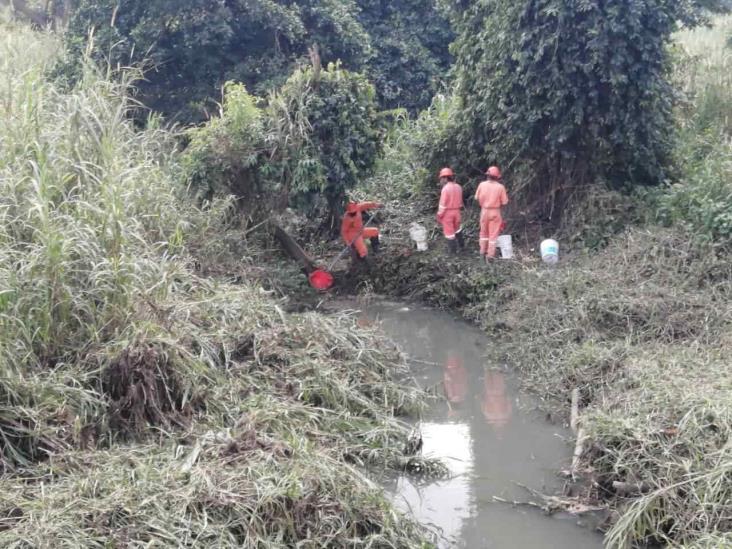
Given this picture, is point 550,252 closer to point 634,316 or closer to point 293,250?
point 634,316

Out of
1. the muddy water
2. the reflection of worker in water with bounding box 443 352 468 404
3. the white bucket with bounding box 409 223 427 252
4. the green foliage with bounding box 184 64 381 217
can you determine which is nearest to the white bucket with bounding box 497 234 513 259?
the white bucket with bounding box 409 223 427 252

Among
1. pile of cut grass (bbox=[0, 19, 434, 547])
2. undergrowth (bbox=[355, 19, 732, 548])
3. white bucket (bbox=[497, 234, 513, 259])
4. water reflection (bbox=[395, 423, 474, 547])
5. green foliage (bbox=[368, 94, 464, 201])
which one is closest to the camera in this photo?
pile of cut grass (bbox=[0, 19, 434, 547])

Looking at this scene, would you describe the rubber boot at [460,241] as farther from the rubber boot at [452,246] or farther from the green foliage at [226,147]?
the green foliage at [226,147]

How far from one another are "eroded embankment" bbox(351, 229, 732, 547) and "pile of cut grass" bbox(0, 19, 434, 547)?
1.29m

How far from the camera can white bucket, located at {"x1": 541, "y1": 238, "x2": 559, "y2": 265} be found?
10727 mm

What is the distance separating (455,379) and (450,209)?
3.43 meters

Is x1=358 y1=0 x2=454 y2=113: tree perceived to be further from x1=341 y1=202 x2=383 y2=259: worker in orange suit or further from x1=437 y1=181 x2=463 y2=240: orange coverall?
x1=341 y1=202 x2=383 y2=259: worker in orange suit

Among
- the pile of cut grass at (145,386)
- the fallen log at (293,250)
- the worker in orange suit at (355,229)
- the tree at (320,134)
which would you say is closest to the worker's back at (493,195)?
the worker in orange suit at (355,229)

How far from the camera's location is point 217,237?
9828 millimetres

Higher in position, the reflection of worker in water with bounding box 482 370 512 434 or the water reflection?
the water reflection

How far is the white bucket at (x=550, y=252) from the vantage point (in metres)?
10.7

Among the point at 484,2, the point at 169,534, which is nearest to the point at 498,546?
the point at 169,534

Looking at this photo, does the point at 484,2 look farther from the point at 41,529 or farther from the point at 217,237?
the point at 41,529

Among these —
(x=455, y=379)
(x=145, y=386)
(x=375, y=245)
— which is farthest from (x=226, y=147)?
(x=145, y=386)
